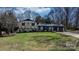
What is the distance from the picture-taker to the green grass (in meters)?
2.12

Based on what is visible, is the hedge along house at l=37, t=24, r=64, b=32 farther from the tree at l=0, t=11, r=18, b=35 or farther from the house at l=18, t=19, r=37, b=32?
the tree at l=0, t=11, r=18, b=35

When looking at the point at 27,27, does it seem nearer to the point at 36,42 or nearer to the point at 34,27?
the point at 34,27

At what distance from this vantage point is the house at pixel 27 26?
214cm

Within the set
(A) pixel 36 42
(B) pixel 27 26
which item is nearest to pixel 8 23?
(B) pixel 27 26

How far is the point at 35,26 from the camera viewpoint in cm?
215

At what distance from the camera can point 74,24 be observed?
6.98 feet

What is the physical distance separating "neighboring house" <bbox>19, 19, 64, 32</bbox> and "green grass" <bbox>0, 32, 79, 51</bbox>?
52mm

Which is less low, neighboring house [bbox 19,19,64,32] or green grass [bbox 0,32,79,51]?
neighboring house [bbox 19,19,64,32]

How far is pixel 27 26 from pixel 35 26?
8 centimetres

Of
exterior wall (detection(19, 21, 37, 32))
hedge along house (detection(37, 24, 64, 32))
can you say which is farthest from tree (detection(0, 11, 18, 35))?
hedge along house (detection(37, 24, 64, 32))

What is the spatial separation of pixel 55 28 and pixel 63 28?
82 mm
